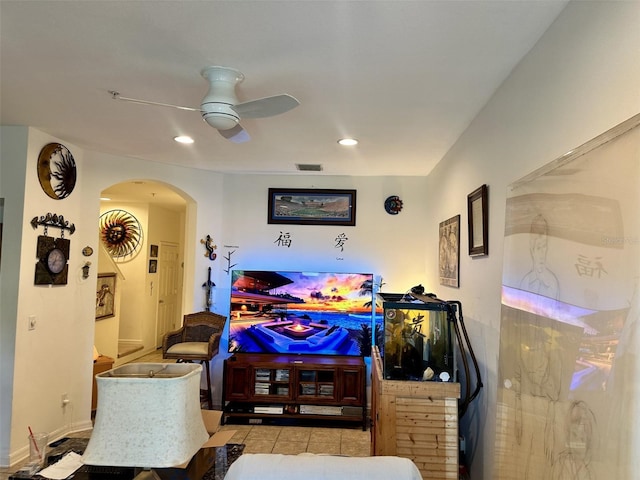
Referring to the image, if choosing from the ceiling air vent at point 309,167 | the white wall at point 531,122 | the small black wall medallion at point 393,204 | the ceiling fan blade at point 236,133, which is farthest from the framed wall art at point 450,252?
the ceiling fan blade at point 236,133

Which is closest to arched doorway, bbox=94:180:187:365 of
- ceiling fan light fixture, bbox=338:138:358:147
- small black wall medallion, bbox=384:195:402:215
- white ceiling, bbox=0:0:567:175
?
small black wall medallion, bbox=384:195:402:215

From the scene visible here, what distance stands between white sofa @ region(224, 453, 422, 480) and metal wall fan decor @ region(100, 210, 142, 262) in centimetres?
611

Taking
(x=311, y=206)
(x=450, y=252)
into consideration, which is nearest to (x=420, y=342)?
(x=450, y=252)

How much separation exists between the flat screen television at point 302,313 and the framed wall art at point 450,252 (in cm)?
91

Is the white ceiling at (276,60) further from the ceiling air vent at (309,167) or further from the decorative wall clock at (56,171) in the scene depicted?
the ceiling air vent at (309,167)

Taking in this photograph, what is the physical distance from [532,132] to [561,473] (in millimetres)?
1326

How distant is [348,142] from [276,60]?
4.52ft

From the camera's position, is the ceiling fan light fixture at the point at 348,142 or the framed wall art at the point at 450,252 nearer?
the framed wall art at the point at 450,252

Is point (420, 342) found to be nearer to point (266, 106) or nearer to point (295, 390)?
point (266, 106)

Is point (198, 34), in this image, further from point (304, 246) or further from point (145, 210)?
point (145, 210)

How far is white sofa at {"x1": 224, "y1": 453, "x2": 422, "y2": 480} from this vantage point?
1204 mm

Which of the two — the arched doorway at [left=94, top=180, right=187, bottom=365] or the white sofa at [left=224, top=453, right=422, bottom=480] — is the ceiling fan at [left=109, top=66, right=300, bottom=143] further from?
the arched doorway at [left=94, top=180, right=187, bottom=365]

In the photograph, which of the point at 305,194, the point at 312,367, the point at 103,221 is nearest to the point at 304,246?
the point at 305,194

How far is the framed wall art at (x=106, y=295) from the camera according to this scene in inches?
217
